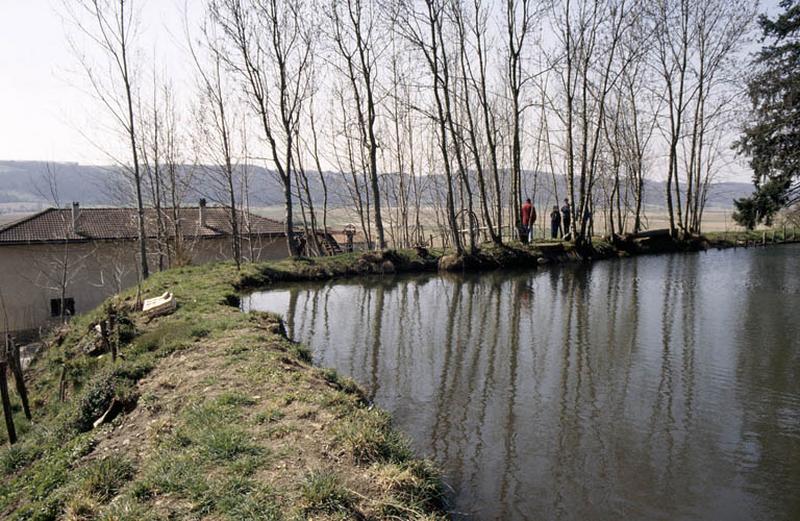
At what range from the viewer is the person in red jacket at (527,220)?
81.5 feet

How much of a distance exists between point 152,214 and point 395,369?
82.0 ft

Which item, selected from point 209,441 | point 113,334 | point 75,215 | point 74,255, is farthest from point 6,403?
point 75,215

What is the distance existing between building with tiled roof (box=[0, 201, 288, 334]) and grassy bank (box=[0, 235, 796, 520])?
1495 cm

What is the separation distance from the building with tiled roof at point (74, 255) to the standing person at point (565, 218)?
1414cm

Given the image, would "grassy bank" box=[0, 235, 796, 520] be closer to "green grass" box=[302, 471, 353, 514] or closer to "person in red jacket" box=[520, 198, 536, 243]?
"green grass" box=[302, 471, 353, 514]

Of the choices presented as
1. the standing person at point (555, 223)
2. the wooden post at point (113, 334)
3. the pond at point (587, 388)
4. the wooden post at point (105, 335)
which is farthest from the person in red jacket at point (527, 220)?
the wooden post at point (105, 335)

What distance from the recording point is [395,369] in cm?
941

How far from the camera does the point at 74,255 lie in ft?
95.6

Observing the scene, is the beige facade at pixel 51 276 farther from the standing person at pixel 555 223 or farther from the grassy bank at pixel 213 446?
the grassy bank at pixel 213 446

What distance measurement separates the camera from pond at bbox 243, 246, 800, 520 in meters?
5.38

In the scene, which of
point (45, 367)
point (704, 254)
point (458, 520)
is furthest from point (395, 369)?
point (704, 254)

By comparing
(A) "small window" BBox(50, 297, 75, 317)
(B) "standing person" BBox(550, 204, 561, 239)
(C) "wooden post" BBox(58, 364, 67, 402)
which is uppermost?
(B) "standing person" BBox(550, 204, 561, 239)

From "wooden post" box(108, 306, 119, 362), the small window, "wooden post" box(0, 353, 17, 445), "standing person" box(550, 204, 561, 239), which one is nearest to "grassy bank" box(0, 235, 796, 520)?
"wooden post" box(108, 306, 119, 362)

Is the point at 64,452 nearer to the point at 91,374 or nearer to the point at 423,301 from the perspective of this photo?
the point at 91,374
